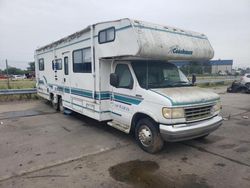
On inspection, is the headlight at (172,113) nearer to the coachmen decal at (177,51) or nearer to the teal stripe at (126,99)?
the teal stripe at (126,99)

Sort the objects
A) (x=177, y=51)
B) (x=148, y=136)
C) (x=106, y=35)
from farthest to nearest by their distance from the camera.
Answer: (x=106, y=35), (x=177, y=51), (x=148, y=136)

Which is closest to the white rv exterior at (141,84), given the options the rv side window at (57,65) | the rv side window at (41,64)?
the rv side window at (57,65)

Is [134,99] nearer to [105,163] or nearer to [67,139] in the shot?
[105,163]

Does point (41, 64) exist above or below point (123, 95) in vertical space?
above

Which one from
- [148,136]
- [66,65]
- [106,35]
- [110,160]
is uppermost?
[106,35]

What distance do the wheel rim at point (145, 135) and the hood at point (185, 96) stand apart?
95cm

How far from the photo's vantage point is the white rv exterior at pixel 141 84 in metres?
4.96

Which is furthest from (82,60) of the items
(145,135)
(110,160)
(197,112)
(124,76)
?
(197,112)

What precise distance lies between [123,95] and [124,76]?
50 cm

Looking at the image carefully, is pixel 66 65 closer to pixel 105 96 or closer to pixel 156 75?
pixel 105 96

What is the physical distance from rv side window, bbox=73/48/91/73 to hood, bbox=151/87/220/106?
2711 mm

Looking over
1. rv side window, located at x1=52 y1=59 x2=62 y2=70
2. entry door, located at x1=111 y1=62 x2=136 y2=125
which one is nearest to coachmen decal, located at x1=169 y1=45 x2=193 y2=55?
entry door, located at x1=111 y1=62 x2=136 y2=125

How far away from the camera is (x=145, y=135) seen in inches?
212

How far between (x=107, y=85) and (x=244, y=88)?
16.1 metres
